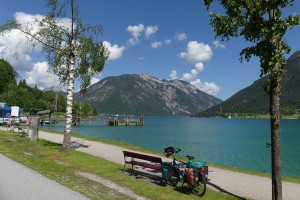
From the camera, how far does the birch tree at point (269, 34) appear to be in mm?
10227

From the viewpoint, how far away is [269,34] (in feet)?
33.7

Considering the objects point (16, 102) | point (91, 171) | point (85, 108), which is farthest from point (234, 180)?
point (85, 108)

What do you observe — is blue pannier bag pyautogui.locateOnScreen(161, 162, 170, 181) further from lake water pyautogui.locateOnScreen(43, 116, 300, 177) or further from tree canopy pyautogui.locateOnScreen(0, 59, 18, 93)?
tree canopy pyautogui.locateOnScreen(0, 59, 18, 93)

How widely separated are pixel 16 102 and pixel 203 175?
110 metres

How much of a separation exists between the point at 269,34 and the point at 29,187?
406 inches

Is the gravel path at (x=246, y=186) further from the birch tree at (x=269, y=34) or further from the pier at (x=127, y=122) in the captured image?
the pier at (x=127, y=122)

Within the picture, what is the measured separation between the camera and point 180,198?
40.1 ft

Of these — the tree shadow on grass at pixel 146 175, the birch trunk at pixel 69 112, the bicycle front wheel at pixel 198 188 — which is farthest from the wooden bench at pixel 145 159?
the birch trunk at pixel 69 112

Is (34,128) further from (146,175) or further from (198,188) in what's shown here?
(198,188)

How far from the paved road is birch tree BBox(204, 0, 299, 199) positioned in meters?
7.06

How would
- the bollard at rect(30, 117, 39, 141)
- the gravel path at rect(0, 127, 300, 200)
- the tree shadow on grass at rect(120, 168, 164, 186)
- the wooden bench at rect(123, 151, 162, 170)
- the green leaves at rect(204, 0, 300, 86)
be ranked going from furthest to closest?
the bollard at rect(30, 117, 39, 141) < the tree shadow on grass at rect(120, 168, 164, 186) < the wooden bench at rect(123, 151, 162, 170) < the gravel path at rect(0, 127, 300, 200) < the green leaves at rect(204, 0, 300, 86)

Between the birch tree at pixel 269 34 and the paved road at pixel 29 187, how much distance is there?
706 centimetres

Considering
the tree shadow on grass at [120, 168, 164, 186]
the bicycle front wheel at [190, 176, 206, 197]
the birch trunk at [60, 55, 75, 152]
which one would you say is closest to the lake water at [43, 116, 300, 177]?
the tree shadow on grass at [120, 168, 164, 186]

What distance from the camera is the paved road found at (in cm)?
1068
